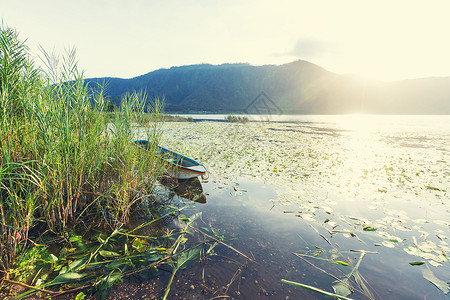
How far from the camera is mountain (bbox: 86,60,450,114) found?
108 metres

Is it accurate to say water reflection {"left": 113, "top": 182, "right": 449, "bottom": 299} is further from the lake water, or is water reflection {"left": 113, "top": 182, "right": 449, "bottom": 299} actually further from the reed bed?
the reed bed

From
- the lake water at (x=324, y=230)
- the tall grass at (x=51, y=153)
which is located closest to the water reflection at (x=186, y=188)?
the lake water at (x=324, y=230)

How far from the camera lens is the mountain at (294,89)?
108125 millimetres

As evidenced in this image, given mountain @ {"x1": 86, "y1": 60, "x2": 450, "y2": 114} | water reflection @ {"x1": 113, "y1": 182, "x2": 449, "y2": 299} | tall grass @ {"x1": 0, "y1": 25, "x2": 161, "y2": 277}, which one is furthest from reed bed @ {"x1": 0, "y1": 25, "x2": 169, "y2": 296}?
mountain @ {"x1": 86, "y1": 60, "x2": 450, "y2": 114}

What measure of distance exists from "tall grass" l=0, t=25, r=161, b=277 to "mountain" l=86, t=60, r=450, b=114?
100359 millimetres

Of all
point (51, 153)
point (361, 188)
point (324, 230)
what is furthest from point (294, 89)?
point (51, 153)

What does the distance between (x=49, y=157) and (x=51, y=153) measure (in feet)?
0.16

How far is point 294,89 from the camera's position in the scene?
11812cm

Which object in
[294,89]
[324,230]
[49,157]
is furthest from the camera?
[294,89]

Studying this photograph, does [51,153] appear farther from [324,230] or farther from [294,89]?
[294,89]

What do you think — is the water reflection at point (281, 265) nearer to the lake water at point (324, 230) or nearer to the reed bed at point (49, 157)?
the lake water at point (324, 230)

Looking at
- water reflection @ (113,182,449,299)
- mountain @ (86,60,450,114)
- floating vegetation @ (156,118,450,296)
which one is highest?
mountain @ (86,60,450,114)

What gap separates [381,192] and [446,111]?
137 metres

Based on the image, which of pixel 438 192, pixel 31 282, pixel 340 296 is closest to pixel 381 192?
pixel 438 192
